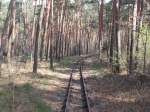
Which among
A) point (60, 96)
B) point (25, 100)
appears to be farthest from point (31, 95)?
point (60, 96)

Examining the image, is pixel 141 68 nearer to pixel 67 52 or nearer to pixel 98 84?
pixel 98 84

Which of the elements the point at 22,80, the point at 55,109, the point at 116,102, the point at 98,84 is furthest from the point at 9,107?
the point at 98,84

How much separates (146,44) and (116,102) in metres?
9.96

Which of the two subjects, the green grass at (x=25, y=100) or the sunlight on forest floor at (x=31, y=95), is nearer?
the green grass at (x=25, y=100)

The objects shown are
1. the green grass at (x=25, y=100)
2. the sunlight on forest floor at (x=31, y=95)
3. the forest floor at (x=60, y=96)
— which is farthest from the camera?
the forest floor at (x=60, y=96)

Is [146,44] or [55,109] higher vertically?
[146,44]

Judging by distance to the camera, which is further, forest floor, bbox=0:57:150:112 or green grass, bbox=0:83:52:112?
forest floor, bbox=0:57:150:112

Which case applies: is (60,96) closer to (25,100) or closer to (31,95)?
(31,95)

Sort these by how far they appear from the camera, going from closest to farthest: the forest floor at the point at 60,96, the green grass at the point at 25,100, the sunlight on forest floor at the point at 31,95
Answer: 1. the green grass at the point at 25,100
2. the sunlight on forest floor at the point at 31,95
3. the forest floor at the point at 60,96

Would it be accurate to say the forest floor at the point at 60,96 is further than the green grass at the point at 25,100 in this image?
Yes

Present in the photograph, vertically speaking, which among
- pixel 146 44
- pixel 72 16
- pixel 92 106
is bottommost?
pixel 92 106

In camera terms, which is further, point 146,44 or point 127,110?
point 146,44

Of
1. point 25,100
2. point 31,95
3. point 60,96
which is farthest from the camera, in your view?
point 60,96

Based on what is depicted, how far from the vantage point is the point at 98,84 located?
23.8m
